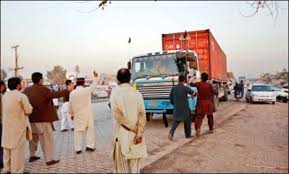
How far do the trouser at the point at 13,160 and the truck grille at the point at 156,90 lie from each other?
613 cm

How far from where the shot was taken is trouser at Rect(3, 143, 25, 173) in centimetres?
535

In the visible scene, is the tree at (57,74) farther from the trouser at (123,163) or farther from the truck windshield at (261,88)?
the trouser at (123,163)

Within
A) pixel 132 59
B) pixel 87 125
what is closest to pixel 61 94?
pixel 87 125

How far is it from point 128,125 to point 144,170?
6.59 feet

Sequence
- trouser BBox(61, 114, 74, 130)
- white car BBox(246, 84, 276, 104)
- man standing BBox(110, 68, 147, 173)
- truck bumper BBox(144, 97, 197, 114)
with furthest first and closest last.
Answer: white car BBox(246, 84, 276, 104)
trouser BBox(61, 114, 74, 130)
truck bumper BBox(144, 97, 197, 114)
man standing BBox(110, 68, 147, 173)

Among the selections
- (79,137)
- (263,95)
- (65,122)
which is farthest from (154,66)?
(263,95)

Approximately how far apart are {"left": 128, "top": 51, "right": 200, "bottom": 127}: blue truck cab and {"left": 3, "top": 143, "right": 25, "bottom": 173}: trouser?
6116 mm

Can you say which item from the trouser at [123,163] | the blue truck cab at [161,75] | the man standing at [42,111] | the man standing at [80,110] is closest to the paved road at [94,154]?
the man standing at [42,111]

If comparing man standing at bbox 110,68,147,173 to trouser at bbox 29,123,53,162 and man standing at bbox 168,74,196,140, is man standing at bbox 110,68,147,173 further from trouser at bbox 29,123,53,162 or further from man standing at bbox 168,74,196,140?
man standing at bbox 168,74,196,140

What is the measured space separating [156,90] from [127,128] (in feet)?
23.0

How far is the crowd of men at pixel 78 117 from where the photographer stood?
3.92 meters

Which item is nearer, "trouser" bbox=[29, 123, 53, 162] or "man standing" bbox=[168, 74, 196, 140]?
"trouser" bbox=[29, 123, 53, 162]

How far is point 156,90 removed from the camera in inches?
429

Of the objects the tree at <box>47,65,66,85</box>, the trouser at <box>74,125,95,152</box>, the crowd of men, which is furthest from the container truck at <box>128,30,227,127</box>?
the tree at <box>47,65,66,85</box>
